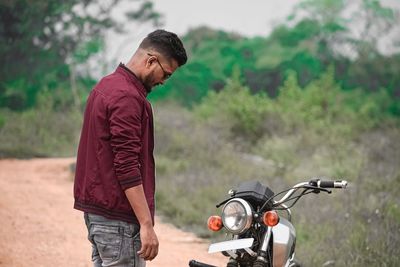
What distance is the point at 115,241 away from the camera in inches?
122

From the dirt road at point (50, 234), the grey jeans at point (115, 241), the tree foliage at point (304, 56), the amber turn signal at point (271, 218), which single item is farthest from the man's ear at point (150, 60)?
the tree foliage at point (304, 56)

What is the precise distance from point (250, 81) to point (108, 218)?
33347 mm

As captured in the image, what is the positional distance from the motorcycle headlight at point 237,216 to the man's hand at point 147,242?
0.60m

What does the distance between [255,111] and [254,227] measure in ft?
53.8

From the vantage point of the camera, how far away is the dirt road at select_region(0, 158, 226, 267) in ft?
21.6

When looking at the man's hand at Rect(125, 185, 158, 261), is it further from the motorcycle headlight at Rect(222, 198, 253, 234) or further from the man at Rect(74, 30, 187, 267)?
the motorcycle headlight at Rect(222, 198, 253, 234)

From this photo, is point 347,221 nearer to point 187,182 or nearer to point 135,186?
point 187,182

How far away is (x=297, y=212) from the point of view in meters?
9.05

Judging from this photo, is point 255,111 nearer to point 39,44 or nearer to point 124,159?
point 39,44

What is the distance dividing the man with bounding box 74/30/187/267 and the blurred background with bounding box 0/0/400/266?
12.0 ft

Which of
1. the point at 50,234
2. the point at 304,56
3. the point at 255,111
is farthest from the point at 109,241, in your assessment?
the point at 304,56

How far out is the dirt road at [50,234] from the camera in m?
6.58

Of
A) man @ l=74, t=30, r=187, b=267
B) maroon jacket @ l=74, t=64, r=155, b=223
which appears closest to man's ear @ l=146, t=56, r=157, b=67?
man @ l=74, t=30, r=187, b=267

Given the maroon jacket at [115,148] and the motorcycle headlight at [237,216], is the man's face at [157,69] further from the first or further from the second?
the motorcycle headlight at [237,216]
